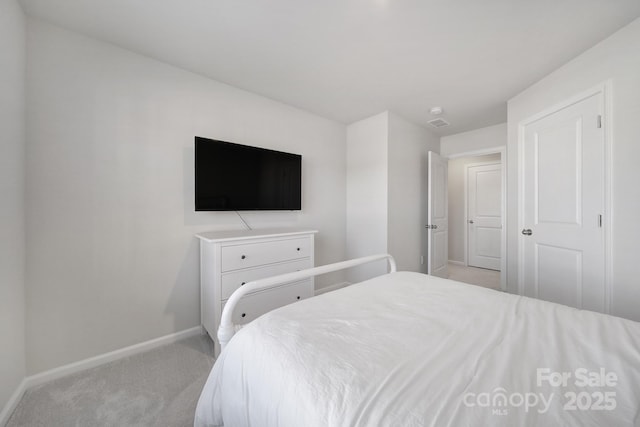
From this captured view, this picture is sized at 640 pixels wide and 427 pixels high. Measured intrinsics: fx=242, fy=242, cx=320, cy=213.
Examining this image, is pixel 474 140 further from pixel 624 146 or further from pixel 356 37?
pixel 356 37

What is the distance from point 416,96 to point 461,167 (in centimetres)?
295

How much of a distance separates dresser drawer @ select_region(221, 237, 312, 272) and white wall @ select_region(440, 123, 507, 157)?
3090 mm

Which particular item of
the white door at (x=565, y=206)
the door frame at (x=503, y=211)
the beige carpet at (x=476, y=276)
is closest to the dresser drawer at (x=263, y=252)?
the white door at (x=565, y=206)

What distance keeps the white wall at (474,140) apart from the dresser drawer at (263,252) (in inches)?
122

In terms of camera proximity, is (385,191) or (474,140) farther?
(474,140)

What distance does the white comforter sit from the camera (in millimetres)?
585

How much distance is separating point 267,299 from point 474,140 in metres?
3.78

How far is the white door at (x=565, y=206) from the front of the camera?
6.24 feet

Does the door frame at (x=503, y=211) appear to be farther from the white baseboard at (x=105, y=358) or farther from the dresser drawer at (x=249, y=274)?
the white baseboard at (x=105, y=358)

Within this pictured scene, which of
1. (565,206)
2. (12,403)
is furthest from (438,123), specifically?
(12,403)

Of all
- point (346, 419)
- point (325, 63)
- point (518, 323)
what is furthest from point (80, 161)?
point (518, 323)

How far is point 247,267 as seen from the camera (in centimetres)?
199

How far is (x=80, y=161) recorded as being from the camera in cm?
174

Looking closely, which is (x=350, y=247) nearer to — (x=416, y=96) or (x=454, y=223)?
(x=416, y=96)
